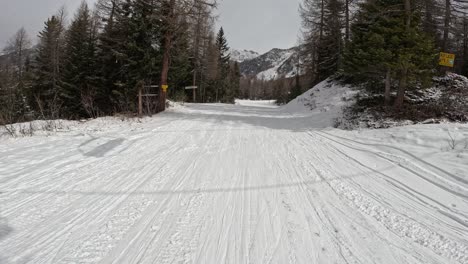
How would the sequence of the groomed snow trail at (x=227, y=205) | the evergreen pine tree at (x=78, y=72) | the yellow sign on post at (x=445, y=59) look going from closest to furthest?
the groomed snow trail at (x=227, y=205) < the yellow sign on post at (x=445, y=59) < the evergreen pine tree at (x=78, y=72)

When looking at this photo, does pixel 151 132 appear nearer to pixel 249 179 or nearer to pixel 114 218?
pixel 249 179

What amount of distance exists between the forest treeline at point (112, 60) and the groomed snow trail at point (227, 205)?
6.16 m

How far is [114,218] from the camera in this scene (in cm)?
345

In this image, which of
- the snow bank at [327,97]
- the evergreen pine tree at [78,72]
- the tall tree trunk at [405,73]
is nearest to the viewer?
the tall tree trunk at [405,73]

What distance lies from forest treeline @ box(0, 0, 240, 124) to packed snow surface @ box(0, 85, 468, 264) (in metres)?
6.09

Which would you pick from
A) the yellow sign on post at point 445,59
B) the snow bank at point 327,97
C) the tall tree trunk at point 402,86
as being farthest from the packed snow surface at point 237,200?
the snow bank at point 327,97

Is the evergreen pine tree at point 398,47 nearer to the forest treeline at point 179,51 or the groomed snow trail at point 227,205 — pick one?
the forest treeline at point 179,51

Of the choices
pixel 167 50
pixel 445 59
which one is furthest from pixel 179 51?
pixel 445 59

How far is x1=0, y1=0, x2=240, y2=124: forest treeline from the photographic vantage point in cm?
1377

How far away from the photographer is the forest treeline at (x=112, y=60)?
1377 centimetres

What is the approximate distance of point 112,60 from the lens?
19797mm

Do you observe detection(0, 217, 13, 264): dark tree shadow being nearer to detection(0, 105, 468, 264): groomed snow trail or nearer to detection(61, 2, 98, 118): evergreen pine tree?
detection(0, 105, 468, 264): groomed snow trail

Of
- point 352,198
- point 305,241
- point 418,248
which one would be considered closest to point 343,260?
point 305,241

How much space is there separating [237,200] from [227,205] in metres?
0.23
